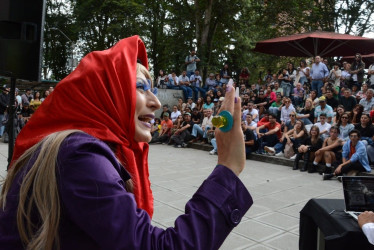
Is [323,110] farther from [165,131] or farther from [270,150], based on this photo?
[165,131]

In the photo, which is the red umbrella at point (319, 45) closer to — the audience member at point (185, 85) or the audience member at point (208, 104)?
the audience member at point (208, 104)

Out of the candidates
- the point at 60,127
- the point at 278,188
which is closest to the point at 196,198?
the point at 60,127

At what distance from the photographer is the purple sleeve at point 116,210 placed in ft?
3.05

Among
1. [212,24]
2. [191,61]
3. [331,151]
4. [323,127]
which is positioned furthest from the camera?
[212,24]

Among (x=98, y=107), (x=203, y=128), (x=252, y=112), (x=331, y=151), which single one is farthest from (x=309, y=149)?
(x=98, y=107)

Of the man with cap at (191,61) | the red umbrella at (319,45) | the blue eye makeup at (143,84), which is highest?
the red umbrella at (319,45)

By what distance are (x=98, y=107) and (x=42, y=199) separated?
1.08 feet

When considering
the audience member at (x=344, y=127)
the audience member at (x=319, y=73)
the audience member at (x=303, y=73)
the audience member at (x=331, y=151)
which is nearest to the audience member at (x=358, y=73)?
the audience member at (x=319, y=73)

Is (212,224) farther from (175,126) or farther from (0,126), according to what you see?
(0,126)

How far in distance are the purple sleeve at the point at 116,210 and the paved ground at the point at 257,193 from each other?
2.68 meters

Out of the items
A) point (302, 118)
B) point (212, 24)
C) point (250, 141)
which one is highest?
point (212, 24)

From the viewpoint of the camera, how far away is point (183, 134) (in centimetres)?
1298

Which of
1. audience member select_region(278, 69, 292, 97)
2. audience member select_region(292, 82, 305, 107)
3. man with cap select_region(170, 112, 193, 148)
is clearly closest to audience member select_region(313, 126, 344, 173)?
audience member select_region(292, 82, 305, 107)

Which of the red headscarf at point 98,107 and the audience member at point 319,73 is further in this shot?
the audience member at point 319,73
